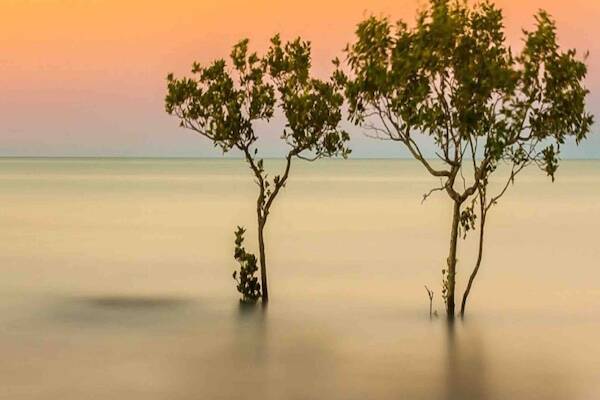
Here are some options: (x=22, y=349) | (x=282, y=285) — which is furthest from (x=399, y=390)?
(x=282, y=285)

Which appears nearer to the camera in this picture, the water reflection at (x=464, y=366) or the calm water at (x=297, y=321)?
the water reflection at (x=464, y=366)

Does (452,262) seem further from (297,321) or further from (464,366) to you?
(297,321)

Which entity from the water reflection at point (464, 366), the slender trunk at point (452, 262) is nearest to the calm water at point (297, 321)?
the water reflection at point (464, 366)

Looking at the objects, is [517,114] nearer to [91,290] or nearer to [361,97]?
[361,97]

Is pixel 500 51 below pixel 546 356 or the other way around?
the other way around

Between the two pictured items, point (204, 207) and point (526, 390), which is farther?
point (204, 207)

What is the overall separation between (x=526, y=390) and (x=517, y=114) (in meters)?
5.99

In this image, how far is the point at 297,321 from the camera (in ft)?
91.4

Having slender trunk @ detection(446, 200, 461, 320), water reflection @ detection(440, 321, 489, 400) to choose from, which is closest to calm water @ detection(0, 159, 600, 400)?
water reflection @ detection(440, 321, 489, 400)

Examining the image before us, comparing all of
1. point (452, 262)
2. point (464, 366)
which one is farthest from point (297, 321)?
point (464, 366)

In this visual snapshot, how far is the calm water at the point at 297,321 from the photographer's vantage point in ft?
67.6

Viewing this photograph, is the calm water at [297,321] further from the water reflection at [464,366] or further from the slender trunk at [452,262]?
the slender trunk at [452,262]

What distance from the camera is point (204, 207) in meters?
90.2

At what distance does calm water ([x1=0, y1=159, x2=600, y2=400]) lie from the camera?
2061 cm
